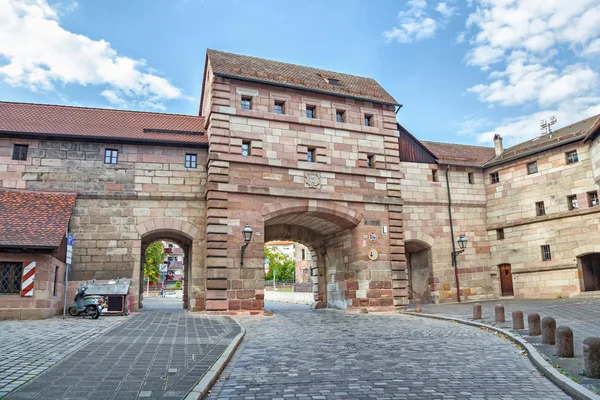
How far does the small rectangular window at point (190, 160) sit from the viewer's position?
20.6 meters

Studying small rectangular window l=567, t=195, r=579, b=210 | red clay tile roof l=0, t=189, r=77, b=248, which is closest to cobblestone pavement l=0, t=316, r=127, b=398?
red clay tile roof l=0, t=189, r=77, b=248

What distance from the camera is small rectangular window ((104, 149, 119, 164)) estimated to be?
778 inches

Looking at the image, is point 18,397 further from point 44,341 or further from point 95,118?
point 95,118

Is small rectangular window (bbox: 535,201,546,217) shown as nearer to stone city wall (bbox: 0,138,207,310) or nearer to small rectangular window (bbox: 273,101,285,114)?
small rectangular window (bbox: 273,101,285,114)

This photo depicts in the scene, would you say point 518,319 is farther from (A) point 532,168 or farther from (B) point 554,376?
(A) point 532,168

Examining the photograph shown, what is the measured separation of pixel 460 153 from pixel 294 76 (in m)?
12.3

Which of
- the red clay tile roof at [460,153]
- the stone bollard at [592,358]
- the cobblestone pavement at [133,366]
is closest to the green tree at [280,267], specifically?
the red clay tile roof at [460,153]

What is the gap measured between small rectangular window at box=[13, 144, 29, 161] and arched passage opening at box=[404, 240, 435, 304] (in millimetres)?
18370

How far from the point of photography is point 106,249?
1886 centimetres

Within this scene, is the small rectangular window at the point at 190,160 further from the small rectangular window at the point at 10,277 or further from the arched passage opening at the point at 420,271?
the arched passage opening at the point at 420,271

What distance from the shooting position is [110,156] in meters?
19.8

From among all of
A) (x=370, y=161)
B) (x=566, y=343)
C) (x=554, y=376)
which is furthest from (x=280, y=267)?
(x=554, y=376)

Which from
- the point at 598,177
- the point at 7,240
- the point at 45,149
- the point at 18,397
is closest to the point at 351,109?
the point at 598,177

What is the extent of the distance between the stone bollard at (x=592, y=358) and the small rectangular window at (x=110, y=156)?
699 inches
